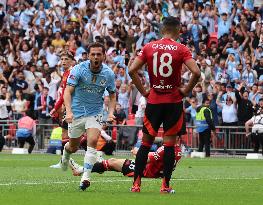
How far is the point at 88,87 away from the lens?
1605 cm

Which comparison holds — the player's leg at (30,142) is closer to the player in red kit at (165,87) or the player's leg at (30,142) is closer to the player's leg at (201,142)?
the player's leg at (201,142)

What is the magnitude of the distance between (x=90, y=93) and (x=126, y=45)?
22.9 metres

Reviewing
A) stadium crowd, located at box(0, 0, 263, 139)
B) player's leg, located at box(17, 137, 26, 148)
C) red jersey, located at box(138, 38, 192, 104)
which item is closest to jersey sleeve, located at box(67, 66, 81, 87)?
red jersey, located at box(138, 38, 192, 104)

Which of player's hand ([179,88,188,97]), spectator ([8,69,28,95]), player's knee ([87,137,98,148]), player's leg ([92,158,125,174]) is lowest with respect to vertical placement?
player's leg ([92,158,125,174])

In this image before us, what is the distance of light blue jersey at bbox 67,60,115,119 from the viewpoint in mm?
15797

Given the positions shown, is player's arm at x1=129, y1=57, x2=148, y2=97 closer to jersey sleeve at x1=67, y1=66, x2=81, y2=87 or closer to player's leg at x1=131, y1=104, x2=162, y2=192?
player's leg at x1=131, y1=104, x2=162, y2=192

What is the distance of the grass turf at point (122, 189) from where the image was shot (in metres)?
13.2

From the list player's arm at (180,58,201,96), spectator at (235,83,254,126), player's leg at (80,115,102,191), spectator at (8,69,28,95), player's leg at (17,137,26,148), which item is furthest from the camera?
spectator at (8,69,28,95)

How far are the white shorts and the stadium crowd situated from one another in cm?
1703

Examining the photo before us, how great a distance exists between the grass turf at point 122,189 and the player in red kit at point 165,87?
0.55 meters

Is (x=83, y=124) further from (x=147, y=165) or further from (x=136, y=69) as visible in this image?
(x=147, y=165)

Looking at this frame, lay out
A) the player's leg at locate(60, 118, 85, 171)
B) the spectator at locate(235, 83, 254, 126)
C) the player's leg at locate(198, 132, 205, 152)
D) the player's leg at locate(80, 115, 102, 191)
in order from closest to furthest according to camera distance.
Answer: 1. the player's leg at locate(80, 115, 102, 191)
2. the player's leg at locate(60, 118, 85, 171)
3. the player's leg at locate(198, 132, 205, 152)
4. the spectator at locate(235, 83, 254, 126)

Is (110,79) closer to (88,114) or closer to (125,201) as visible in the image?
(88,114)

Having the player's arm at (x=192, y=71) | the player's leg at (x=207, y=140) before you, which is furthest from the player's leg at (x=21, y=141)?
the player's arm at (x=192, y=71)
